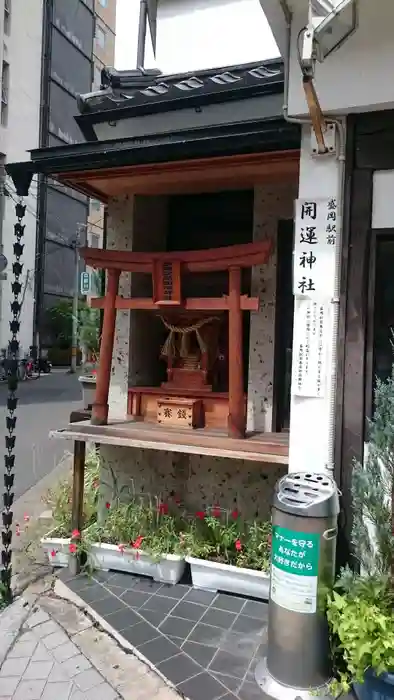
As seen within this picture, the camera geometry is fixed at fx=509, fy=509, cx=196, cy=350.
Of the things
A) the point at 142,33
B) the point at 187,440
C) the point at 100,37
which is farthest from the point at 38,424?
the point at 100,37

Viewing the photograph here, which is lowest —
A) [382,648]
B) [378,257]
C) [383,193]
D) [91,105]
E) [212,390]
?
[382,648]

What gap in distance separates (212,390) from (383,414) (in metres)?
2.27

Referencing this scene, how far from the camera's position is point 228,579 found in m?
4.62

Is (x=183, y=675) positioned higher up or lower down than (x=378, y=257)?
lower down

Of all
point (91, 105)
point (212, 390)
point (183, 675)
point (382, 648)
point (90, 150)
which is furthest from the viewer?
point (91, 105)

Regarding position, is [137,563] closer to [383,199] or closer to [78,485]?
[78,485]

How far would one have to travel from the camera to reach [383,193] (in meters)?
3.66

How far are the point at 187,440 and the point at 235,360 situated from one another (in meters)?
0.83

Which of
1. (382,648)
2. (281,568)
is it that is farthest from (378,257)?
(382,648)

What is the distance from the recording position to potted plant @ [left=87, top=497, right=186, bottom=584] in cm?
483

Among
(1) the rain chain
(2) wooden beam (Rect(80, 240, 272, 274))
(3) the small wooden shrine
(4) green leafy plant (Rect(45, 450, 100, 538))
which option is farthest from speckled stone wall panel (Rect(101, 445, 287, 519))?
(2) wooden beam (Rect(80, 240, 272, 274))

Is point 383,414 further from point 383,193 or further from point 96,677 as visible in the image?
point 96,677

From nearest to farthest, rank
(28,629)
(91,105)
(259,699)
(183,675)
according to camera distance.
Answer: (259,699)
(183,675)
(28,629)
(91,105)

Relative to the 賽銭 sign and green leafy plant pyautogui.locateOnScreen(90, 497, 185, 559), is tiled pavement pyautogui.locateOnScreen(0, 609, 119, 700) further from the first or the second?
the 賽銭 sign
